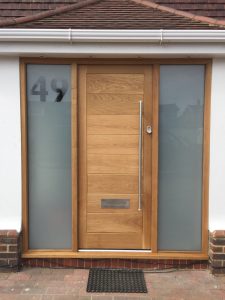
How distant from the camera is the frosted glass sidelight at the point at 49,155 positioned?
499 centimetres

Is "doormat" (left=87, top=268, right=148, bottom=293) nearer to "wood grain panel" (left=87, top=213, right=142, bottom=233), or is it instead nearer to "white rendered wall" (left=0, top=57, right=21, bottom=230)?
"wood grain panel" (left=87, top=213, right=142, bottom=233)

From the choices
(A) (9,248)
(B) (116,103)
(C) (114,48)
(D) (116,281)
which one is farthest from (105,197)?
(C) (114,48)

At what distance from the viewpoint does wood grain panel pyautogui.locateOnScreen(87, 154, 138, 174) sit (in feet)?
16.5

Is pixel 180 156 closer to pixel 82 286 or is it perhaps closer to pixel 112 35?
pixel 112 35

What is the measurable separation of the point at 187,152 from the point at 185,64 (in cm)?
109

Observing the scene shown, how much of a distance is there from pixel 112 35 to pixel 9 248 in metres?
2.81

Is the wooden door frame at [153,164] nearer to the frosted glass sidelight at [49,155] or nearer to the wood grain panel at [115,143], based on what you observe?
the frosted glass sidelight at [49,155]

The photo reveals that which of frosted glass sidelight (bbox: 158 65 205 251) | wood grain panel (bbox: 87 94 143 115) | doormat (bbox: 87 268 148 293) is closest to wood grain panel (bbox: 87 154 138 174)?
frosted glass sidelight (bbox: 158 65 205 251)

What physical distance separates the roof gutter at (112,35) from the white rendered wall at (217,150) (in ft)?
1.47

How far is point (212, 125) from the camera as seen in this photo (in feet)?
16.2

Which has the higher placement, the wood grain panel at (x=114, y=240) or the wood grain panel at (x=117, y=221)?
the wood grain panel at (x=117, y=221)

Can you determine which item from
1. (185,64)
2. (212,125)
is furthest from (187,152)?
(185,64)

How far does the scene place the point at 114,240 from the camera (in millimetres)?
5105

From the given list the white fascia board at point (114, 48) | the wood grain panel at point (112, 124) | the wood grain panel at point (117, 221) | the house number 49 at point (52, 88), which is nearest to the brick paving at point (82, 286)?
the wood grain panel at point (117, 221)
